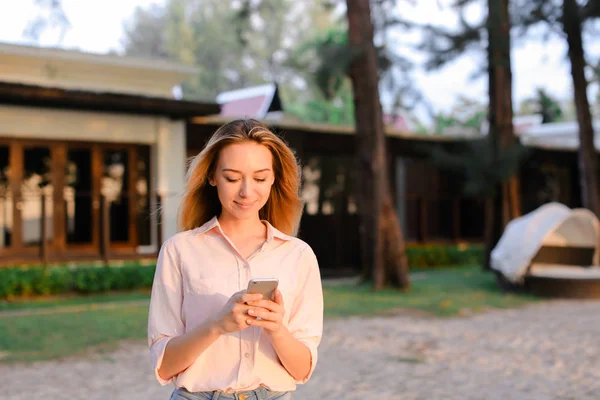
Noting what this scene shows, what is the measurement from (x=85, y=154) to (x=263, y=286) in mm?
13663

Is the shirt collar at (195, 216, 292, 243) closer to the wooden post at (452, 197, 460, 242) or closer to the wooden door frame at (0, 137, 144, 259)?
the wooden door frame at (0, 137, 144, 259)

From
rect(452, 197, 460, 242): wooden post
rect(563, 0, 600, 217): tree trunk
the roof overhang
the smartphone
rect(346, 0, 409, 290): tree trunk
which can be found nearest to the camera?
the smartphone

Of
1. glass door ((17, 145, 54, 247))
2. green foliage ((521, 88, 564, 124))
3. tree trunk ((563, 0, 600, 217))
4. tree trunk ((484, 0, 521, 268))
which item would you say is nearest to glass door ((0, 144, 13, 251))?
glass door ((17, 145, 54, 247))

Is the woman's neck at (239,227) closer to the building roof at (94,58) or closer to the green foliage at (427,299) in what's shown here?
the green foliage at (427,299)

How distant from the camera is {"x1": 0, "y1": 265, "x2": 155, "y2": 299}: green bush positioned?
12.3m

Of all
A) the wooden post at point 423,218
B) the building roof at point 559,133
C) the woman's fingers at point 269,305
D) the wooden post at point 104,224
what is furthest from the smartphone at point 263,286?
the building roof at point 559,133

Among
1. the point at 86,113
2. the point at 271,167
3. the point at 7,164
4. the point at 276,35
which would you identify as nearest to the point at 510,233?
the point at 86,113

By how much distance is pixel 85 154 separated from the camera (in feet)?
48.6

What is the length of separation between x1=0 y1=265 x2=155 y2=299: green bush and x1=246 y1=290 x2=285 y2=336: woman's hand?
36.9ft

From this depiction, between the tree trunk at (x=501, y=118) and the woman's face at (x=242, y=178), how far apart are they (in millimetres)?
14419

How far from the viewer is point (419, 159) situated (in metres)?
20.2

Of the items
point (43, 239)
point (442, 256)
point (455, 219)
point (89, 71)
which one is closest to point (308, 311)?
point (43, 239)

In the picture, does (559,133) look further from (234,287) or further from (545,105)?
(234,287)

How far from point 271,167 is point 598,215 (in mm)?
17524
